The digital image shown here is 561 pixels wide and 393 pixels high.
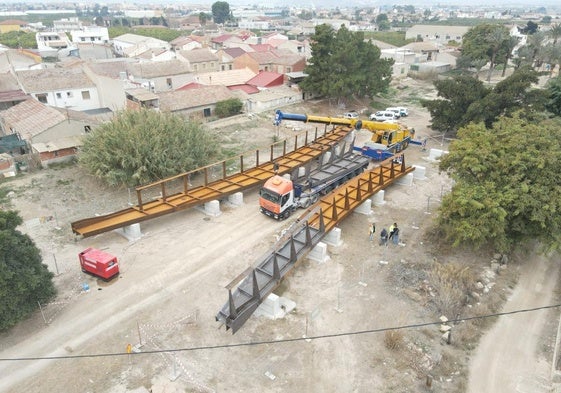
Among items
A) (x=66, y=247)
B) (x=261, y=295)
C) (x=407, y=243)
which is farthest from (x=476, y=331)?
(x=66, y=247)

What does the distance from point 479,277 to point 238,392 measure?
1064cm

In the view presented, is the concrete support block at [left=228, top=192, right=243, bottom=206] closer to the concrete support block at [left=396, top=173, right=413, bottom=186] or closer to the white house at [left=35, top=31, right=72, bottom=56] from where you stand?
the concrete support block at [left=396, top=173, right=413, bottom=186]

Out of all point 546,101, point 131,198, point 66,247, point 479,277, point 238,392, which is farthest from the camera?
point 546,101

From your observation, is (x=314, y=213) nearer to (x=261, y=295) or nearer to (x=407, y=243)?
(x=407, y=243)

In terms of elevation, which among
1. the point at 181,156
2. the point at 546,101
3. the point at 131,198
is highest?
the point at 546,101

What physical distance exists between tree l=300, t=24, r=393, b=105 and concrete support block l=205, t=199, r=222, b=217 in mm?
21989

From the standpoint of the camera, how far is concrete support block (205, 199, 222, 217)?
2116 cm

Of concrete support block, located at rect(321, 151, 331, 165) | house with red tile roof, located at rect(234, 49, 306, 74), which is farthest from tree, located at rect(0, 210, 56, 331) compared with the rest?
house with red tile roof, located at rect(234, 49, 306, 74)

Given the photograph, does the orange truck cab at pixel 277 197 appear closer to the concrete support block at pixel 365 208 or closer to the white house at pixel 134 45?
the concrete support block at pixel 365 208

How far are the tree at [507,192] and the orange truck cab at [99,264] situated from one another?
13440mm

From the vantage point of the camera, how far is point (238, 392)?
1167cm

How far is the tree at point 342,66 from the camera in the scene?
39.0 m

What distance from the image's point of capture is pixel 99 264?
15.8 m

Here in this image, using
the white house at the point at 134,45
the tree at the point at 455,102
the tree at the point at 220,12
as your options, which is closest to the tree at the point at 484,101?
the tree at the point at 455,102
